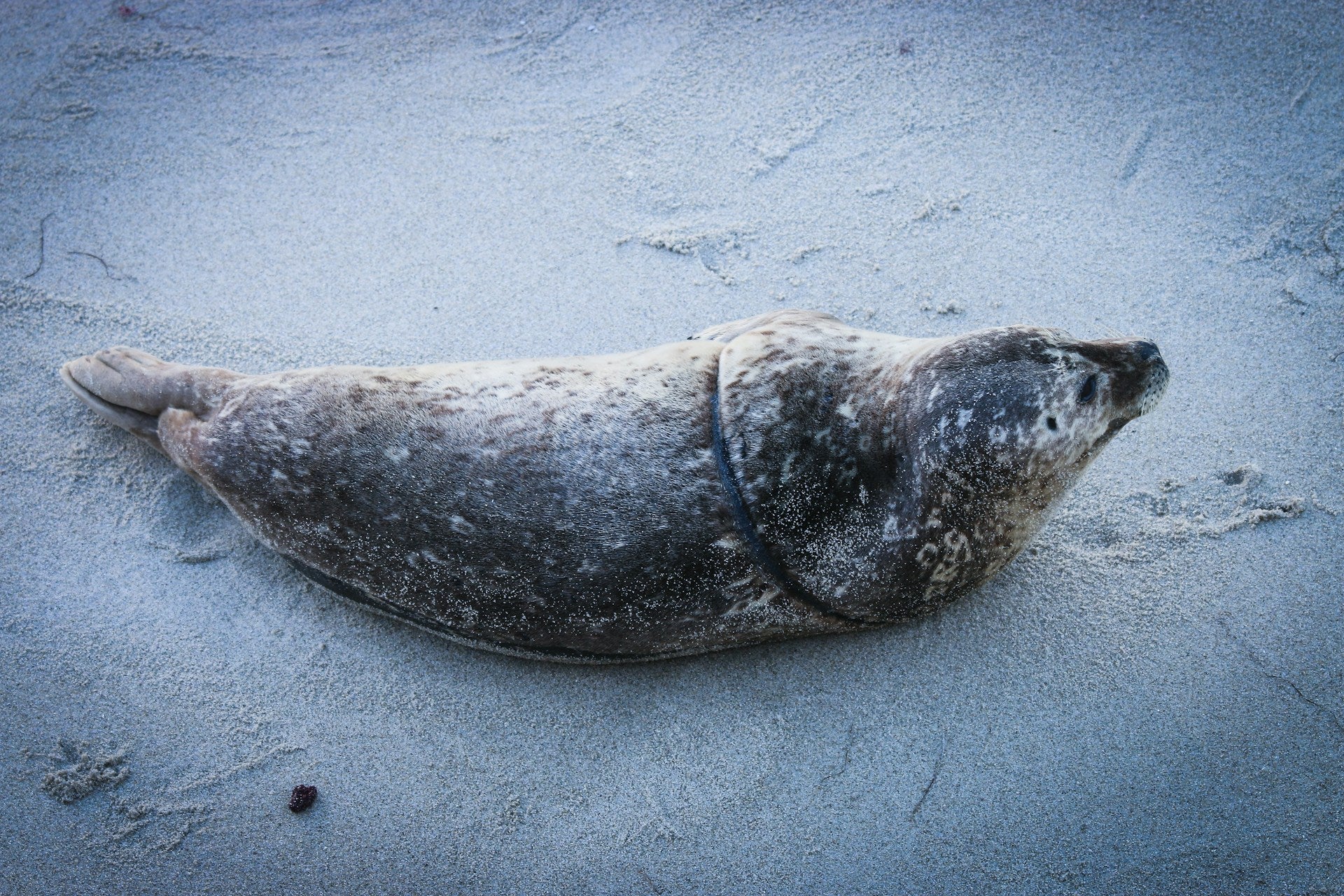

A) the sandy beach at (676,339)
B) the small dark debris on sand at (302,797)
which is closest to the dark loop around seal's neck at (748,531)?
the sandy beach at (676,339)

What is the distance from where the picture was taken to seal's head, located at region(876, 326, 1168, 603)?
2.02 meters

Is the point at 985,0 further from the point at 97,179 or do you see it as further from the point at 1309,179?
the point at 97,179

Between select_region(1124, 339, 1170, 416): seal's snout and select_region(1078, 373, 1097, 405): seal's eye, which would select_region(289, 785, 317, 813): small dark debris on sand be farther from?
select_region(1124, 339, 1170, 416): seal's snout

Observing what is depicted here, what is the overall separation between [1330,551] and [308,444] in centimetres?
291

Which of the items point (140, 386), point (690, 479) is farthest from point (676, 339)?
point (140, 386)

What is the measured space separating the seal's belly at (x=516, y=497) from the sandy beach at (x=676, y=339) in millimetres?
398

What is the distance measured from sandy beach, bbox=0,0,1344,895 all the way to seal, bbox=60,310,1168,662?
1.27 ft

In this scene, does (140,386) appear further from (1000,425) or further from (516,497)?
(1000,425)

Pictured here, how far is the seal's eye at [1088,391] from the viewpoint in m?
2.06

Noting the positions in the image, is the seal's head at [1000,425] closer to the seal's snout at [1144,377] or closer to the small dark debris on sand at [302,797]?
the seal's snout at [1144,377]

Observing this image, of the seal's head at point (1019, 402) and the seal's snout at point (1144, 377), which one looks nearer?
the seal's head at point (1019, 402)

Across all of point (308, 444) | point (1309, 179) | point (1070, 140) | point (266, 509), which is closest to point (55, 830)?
point (266, 509)

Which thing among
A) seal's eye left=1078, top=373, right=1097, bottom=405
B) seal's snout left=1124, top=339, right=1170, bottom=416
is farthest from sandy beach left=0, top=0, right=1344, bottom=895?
seal's eye left=1078, top=373, right=1097, bottom=405

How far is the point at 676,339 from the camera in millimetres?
2973
